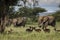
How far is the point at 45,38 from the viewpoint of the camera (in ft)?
38.7

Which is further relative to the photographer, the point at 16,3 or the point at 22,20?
the point at 22,20

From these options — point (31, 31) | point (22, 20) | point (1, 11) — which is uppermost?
point (1, 11)

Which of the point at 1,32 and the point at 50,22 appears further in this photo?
the point at 50,22

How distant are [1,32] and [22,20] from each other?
9.31 metres

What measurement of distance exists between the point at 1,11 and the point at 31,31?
1.76 m

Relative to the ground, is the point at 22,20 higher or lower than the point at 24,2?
lower

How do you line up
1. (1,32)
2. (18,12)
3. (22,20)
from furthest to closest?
(22,20), (18,12), (1,32)

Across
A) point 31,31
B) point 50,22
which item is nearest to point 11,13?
point 31,31

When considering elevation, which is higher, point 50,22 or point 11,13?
point 11,13

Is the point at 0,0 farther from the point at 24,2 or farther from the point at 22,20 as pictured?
the point at 22,20

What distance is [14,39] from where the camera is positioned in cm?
1135

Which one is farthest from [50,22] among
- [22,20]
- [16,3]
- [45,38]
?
[45,38]

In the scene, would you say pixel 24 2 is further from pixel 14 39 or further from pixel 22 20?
pixel 22 20

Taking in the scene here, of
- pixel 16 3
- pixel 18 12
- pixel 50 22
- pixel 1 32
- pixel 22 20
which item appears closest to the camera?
pixel 1 32
